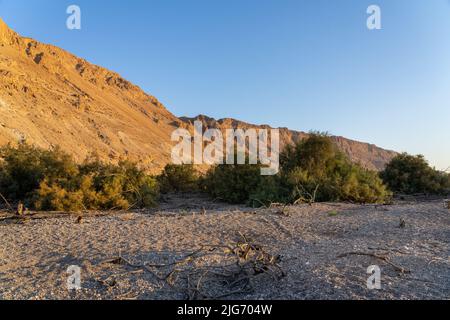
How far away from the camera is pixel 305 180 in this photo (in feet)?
39.8

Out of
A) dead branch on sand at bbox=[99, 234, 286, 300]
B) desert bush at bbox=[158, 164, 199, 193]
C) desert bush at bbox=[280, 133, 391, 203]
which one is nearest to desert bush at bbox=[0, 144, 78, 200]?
desert bush at bbox=[158, 164, 199, 193]

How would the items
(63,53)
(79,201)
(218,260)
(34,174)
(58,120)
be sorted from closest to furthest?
(218,260) < (79,201) < (34,174) < (58,120) < (63,53)

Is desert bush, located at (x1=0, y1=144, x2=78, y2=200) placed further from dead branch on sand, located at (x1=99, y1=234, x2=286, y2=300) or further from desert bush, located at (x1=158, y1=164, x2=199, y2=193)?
dead branch on sand, located at (x1=99, y1=234, x2=286, y2=300)

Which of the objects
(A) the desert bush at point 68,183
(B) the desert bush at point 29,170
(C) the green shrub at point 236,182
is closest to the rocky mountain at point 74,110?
(B) the desert bush at point 29,170

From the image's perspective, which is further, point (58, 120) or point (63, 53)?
point (63, 53)

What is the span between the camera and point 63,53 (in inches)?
2840

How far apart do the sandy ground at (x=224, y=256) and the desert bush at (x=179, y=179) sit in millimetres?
8103

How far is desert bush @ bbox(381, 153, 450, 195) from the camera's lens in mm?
15555

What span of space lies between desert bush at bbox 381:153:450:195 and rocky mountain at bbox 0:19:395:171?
724cm

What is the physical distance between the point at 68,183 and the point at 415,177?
13450 millimetres

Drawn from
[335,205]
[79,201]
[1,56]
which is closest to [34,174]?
[79,201]
